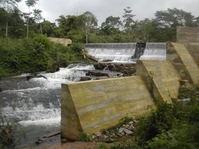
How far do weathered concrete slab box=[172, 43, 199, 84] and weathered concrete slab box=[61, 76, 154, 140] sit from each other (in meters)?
3.23

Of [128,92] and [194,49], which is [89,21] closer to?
[194,49]

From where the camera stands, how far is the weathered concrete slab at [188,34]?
10.9 meters

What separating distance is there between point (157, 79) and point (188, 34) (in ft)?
15.1

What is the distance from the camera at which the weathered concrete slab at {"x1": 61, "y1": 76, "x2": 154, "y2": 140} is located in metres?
5.24

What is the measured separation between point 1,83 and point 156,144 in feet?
30.5

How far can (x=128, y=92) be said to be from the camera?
6680 mm

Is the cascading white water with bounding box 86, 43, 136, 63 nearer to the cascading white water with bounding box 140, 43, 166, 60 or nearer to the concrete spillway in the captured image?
the concrete spillway

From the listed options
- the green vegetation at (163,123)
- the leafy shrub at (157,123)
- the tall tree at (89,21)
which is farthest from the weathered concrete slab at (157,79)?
the tall tree at (89,21)

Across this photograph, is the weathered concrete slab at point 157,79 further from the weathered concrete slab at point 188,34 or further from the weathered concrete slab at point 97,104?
the weathered concrete slab at point 188,34

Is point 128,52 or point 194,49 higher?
point 194,49

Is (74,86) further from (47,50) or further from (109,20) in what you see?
(109,20)

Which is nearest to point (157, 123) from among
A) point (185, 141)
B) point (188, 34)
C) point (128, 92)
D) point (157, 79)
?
point (185, 141)

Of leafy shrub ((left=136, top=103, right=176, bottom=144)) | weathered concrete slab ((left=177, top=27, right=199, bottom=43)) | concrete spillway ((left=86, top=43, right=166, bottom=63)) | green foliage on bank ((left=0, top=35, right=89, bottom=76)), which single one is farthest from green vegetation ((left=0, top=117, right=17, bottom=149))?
concrete spillway ((left=86, top=43, right=166, bottom=63))

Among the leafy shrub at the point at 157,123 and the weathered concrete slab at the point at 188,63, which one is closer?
the leafy shrub at the point at 157,123
